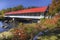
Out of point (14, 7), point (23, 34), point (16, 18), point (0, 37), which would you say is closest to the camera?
point (0, 37)

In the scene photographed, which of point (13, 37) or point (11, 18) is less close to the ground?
point (13, 37)

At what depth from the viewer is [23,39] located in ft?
39.7

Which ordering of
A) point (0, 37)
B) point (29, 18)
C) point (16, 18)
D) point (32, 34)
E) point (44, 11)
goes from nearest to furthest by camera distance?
point (0, 37) < point (32, 34) < point (44, 11) < point (29, 18) < point (16, 18)

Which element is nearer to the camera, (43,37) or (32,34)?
(43,37)

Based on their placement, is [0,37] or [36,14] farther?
[36,14]

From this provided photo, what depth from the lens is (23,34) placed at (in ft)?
40.7

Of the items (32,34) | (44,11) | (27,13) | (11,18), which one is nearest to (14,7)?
(11,18)

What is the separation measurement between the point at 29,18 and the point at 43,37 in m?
46.4

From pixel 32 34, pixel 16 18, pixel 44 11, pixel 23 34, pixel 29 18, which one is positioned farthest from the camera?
pixel 16 18

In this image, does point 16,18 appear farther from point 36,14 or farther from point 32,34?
point 32,34

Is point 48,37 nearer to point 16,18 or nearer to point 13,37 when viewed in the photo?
point 13,37

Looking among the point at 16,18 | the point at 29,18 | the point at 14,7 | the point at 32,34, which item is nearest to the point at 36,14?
the point at 29,18

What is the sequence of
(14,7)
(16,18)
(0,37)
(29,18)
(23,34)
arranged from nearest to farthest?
(0,37)
(23,34)
(29,18)
(16,18)
(14,7)

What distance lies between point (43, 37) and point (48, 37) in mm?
339
